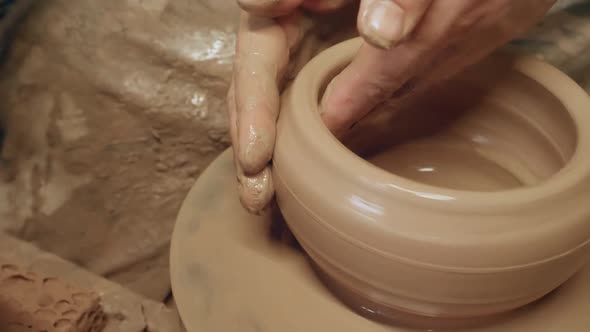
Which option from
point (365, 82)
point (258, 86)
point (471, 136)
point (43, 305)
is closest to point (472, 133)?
point (471, 136)

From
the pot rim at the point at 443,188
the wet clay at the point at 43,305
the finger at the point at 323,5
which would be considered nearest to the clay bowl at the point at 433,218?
the pot rim at the point at 443,188

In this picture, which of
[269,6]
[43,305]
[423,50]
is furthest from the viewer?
[43,305]

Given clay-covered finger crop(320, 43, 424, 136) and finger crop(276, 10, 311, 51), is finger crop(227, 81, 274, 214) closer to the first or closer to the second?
clay-covered finger crop(320, 43, 424, 136)

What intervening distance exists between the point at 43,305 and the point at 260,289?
0.41 metres

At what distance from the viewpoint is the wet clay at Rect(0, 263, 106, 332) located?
39.1 inches

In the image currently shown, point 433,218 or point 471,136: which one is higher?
point 433,218

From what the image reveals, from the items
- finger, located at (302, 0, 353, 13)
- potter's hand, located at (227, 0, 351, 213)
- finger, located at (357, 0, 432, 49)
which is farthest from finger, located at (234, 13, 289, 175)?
finger, located at (357, 0, 432, 49)

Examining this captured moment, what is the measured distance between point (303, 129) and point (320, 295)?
0.27m

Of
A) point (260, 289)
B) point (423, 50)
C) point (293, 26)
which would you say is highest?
point (423, 50)

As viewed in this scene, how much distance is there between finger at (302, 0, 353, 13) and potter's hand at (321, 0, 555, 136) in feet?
0.75

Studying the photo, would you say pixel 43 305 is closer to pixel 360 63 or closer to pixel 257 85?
pixel 257 85

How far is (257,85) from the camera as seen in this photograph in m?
0.88

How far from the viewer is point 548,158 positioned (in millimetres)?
955

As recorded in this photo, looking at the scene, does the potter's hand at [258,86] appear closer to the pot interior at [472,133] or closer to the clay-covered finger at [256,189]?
the clay-covered finger at [256,189]
